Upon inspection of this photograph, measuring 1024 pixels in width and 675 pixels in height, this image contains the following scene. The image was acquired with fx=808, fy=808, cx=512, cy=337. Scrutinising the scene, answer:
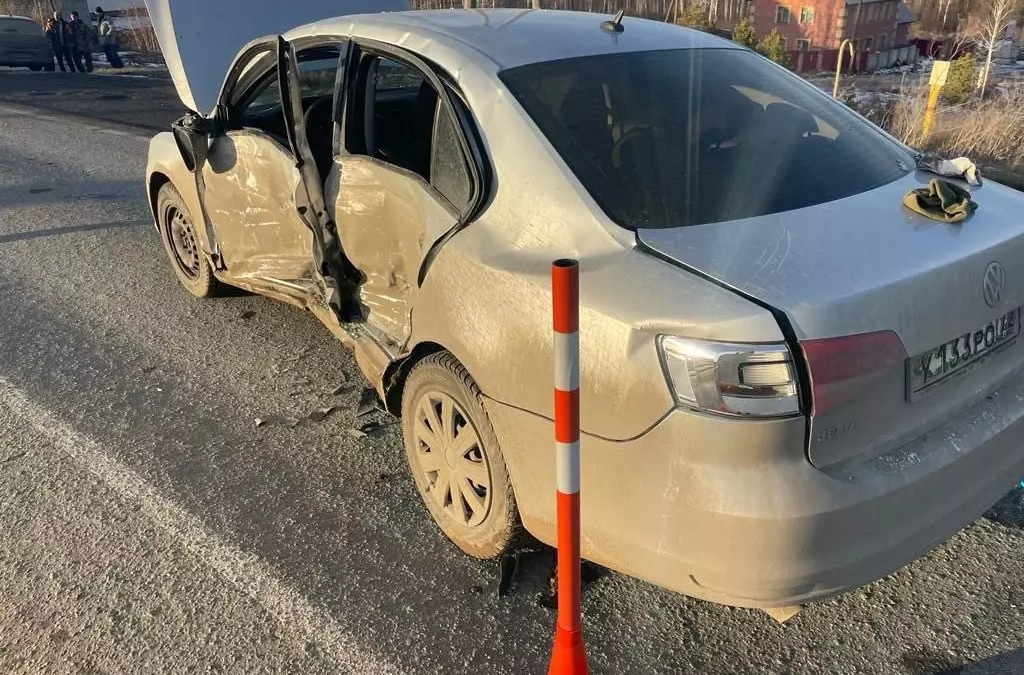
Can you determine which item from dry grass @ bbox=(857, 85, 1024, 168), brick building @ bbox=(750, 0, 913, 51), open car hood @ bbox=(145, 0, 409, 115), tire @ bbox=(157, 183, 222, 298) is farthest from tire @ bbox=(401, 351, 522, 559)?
brick building @ bbox=(750, 0, 913, 51)

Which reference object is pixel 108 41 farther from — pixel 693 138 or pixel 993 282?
pixel 993 282

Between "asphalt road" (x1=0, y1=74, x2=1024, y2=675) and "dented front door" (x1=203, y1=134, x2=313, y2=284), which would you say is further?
"dented front door" (x1=203, y1=134, x2=313, y2=284)

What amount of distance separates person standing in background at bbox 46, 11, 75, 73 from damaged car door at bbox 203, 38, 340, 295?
2079 centimetres

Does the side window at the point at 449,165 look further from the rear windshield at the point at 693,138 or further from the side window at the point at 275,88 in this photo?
the side window at the point at 275,88

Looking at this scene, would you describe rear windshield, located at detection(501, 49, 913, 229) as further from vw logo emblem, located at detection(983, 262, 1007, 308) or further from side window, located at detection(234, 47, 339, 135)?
side window, located at detection(234, 47, 339, 135)

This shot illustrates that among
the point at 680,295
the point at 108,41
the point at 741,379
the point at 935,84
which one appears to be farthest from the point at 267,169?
the point at 108,41

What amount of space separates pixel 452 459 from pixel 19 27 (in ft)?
77.8

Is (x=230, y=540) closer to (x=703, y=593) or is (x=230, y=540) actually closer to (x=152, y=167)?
(x=703, y=593)

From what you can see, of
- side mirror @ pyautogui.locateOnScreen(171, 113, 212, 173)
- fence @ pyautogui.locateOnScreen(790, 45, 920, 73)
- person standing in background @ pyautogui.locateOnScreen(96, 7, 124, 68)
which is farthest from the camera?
fence @ pyautogui.locateOnScreen(790, 45, 920, 73)

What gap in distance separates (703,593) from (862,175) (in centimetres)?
146

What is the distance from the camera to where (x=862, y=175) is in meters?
2.62

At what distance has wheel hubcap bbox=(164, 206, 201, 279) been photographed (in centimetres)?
489

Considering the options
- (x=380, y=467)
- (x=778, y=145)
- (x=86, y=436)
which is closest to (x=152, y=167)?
(x=86, y=436)

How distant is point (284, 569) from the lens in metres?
2.72
